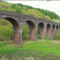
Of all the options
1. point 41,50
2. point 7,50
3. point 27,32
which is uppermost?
point 27,32

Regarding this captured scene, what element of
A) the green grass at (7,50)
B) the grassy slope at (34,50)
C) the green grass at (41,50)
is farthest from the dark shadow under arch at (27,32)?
the green grass at (7,50)

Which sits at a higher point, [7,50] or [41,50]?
[7,50]

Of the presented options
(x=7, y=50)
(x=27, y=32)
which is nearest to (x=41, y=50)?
(x=7, y=50)

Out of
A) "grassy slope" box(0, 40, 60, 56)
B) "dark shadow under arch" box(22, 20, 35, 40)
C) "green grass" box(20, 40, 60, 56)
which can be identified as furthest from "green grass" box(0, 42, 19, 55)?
"dark shadow under arch" box(22, 20, 35, 40)

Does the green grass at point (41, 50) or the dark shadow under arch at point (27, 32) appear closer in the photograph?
the green grass at point (41, 50)

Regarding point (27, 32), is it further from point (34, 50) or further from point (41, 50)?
point (34, 50)

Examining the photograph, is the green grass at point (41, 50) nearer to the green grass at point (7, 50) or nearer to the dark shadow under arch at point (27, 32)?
the green grass at point (7, 50)

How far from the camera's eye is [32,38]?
40688mm

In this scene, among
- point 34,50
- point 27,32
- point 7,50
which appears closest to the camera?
point 7,50

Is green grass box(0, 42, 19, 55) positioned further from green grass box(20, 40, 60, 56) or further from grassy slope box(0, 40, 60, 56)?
green grass box(20, 40, 60, 56)

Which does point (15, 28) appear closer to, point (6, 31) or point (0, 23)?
point (6, 31)

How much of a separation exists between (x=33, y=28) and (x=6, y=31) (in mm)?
7032

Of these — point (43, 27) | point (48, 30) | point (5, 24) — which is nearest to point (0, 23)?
point (5, 24)

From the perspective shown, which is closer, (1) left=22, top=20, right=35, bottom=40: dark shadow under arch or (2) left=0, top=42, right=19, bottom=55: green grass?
(2) left=0, top=42, right=19, bottom=55: green grass
